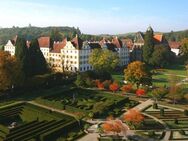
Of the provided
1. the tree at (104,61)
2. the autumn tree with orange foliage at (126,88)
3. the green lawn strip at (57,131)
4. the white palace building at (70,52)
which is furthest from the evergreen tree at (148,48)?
the green lawn strip at (57,131)

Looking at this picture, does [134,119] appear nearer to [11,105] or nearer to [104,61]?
[11,105]

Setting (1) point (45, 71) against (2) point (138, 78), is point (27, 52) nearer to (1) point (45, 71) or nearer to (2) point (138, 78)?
(1) point (45, 71)

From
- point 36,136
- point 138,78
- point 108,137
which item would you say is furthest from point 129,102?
point 36,136

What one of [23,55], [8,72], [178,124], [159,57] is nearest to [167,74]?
[159,57]

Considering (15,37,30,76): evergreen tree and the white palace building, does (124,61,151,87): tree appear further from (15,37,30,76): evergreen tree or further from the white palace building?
the white palace building

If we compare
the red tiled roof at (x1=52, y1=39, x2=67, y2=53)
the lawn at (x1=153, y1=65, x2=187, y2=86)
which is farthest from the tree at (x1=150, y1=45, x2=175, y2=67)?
the red tiled roof at (x1=52, y1=39, x2=67, y2=53)

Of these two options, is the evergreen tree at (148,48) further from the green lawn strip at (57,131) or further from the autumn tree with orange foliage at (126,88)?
the green lawn strip at (57,131)
